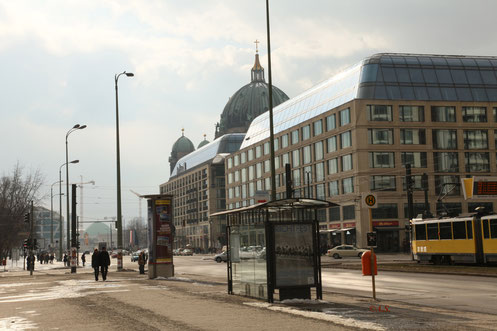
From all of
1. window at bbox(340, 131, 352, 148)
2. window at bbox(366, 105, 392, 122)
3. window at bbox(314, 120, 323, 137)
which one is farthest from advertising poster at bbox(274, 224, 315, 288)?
window at bbox(314, 120, 323, 137)

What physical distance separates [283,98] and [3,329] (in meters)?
169

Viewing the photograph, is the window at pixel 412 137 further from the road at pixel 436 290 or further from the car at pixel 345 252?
the road at pixel 436 290

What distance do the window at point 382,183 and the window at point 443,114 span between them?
352 inches

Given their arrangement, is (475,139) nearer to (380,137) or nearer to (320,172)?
(380,137)

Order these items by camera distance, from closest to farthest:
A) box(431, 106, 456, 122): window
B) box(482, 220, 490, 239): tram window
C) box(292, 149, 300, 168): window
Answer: box(482, 220, 490, 239): tram window < box(431, 106, 456, 122): window < box(292, 149, 300, 168): window

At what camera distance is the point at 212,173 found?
154 meters

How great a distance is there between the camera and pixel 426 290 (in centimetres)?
2277

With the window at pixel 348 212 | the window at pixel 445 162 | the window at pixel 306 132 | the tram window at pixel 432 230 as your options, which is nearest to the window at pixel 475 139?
the window at pixel 445 162

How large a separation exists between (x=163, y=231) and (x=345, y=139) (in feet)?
164

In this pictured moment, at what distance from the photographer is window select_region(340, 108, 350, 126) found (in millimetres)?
80000

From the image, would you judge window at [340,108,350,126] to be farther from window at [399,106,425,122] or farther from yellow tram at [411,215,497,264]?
yellow tram at [411,215,497,264]

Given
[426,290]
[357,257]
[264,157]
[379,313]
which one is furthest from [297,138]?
[379,313]

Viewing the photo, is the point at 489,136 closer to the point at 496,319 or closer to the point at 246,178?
the point at 246,178

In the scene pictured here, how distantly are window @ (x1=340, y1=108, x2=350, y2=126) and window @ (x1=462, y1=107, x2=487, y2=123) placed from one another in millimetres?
13757
